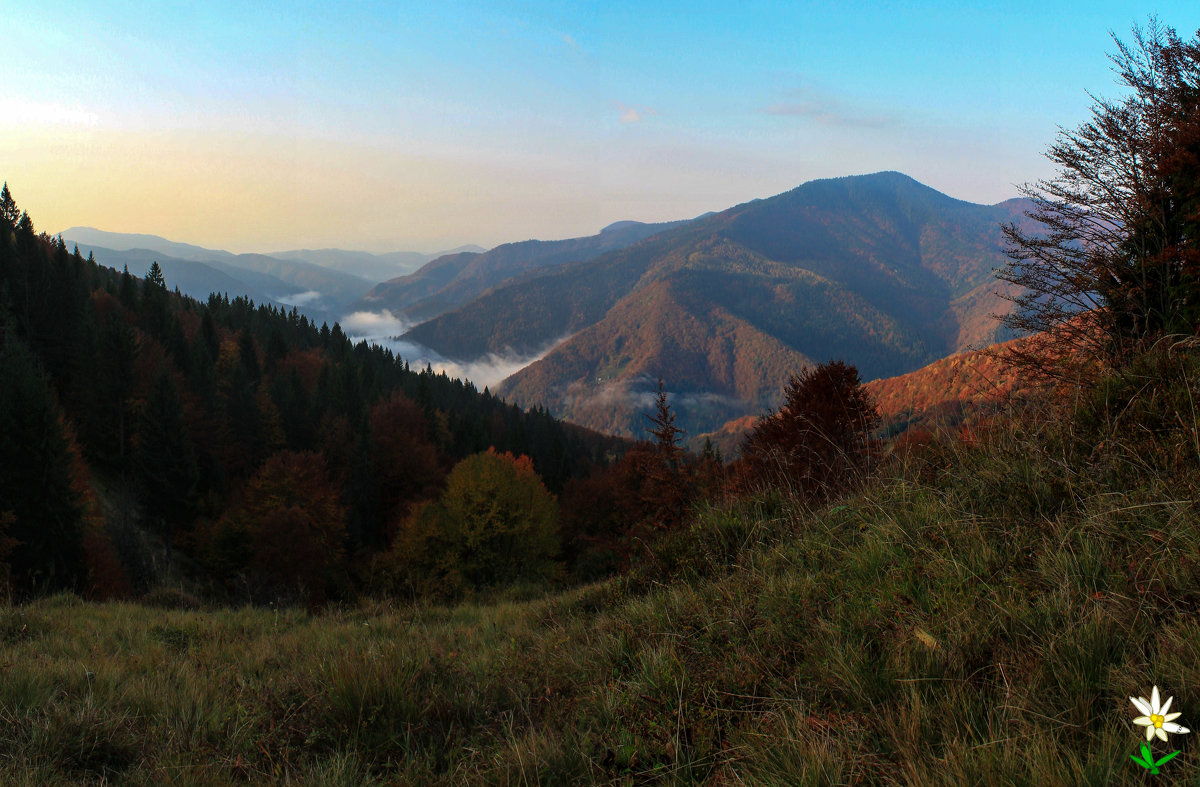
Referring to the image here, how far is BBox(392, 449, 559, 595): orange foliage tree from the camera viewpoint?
34906mm

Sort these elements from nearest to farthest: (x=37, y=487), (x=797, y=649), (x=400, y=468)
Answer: (x=797, y=649) → (x=37, y=487) → (x=400, y=468)

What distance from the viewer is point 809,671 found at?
300cm

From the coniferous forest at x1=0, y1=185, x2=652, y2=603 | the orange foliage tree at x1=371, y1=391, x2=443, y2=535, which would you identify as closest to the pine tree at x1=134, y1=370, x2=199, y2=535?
the coniferous forest at x1=0, y1=185, x2=652, y2=603

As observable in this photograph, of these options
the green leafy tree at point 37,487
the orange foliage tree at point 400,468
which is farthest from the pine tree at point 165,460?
the orange foliage tree at point 400,468

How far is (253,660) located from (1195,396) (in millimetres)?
7377

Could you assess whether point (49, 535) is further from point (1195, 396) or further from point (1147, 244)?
point (1147, 244)

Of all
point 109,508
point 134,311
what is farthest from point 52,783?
point 134,311

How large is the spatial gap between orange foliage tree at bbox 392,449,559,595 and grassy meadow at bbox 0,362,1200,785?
101ft

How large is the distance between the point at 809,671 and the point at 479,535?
34019 mm

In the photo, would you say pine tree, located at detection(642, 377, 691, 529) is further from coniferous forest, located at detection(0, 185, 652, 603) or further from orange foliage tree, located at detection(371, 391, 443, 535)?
orange foliage tree, located at detection(371, 391, 443, 535)

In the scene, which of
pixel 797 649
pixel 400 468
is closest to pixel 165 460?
pixel 400 468

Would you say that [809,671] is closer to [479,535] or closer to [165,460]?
[479,535]

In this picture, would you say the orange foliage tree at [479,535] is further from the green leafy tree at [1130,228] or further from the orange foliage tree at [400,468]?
the green leafy tree at [1130,228]

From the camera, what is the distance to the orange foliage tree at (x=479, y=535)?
34.9m
